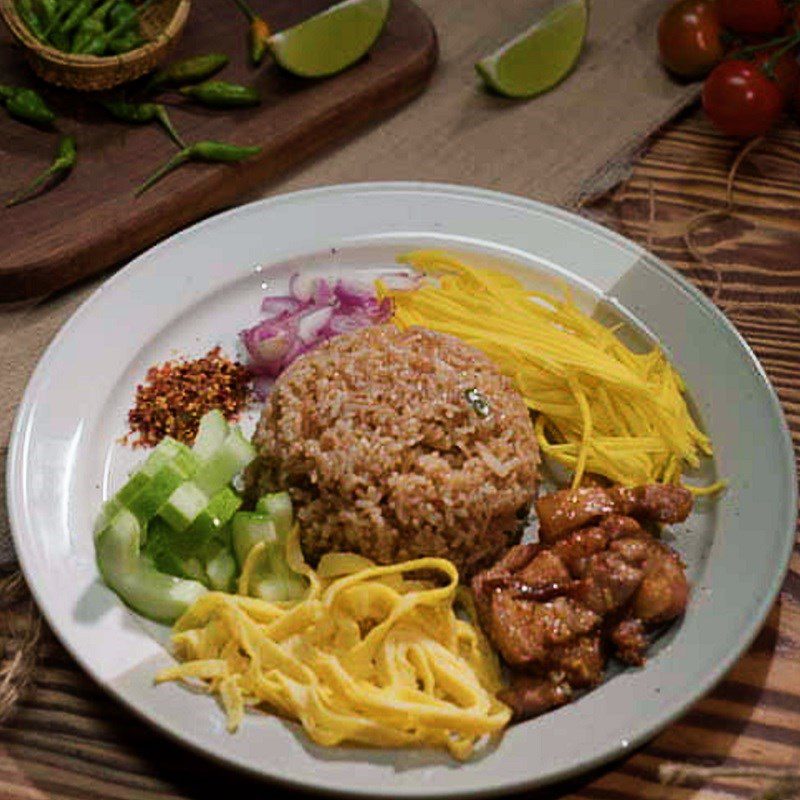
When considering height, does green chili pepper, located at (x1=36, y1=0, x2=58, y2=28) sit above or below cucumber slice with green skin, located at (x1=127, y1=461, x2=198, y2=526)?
above

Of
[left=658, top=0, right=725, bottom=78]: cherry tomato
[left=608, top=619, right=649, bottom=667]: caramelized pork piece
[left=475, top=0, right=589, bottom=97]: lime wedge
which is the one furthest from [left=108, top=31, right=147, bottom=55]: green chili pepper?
[left=608, top=619, right=649, bottom=667]: caramelized pork piece

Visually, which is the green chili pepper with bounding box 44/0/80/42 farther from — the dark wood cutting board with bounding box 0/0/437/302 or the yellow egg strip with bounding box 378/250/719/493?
the yellow egg strip with bounding box 378/250/719/493

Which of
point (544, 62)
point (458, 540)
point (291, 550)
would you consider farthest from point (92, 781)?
point (544, 62)

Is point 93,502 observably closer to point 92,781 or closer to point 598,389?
point 92,781

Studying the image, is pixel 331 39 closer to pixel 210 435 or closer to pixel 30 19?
pixel 30 19

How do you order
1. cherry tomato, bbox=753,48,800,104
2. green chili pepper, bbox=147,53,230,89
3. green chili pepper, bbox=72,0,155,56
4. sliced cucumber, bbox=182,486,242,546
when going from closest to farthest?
sliced cucumber, bbox=182,486,242,546 < green chili pepper, bbox=72,0,155,56 < green chili pepper, bbox=147,53,230,89 < cherry tomato, bbox=753,48,800,104

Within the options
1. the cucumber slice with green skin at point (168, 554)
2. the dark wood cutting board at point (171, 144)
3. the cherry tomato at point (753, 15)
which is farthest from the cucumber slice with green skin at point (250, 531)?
the cherry tomato at point (753, 15)
